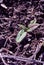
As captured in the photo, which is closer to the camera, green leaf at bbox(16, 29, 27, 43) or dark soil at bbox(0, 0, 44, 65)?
dark soil at bbox(0, 0, 44, 65)

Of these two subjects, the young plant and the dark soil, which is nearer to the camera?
the dark soil

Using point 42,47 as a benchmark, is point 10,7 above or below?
above

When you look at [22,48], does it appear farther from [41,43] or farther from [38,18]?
[38,18]

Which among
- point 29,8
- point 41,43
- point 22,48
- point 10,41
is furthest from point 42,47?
point 29,8

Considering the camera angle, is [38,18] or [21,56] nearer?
[21,56]

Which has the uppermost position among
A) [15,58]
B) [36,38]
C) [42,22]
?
[42,22]

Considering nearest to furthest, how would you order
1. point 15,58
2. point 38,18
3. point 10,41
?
1. point 15,58
2. point 10,41
3. point 38,18

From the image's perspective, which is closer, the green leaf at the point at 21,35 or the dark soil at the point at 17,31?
the dark soil at the point at 17,31

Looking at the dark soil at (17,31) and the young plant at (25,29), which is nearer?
the dark soil at (17,31)
